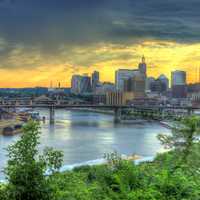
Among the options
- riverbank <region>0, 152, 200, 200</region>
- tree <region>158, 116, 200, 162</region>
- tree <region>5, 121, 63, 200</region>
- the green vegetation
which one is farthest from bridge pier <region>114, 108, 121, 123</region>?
tree <region>5, 121, 63, 200</region>

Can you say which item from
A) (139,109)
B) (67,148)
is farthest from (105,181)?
(139,109)

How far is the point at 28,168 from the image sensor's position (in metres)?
2.03

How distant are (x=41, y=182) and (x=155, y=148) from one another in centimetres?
1229

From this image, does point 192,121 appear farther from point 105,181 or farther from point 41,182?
point 41,182

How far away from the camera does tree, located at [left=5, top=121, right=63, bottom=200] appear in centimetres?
199

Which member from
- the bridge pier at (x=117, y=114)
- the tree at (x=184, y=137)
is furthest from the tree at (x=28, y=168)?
the bridge pier at (x=117, y=114)

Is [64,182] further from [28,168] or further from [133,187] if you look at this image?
[28,168]

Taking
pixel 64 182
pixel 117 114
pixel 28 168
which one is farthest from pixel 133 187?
pixel 117 114

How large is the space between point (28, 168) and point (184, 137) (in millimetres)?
3496

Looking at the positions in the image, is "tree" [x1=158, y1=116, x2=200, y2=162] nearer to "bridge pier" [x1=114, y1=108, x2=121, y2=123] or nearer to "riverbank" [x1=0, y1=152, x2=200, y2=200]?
"riverbank" [x1=0, y1=152, x2=200, y2=200]

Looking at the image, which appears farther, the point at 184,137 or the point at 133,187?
the point at 184,137

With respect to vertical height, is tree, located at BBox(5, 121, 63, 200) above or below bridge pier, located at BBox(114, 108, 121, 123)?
above

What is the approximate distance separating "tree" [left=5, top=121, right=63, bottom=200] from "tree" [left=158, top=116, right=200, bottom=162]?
3.01m

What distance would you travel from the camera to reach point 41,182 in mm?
2041
